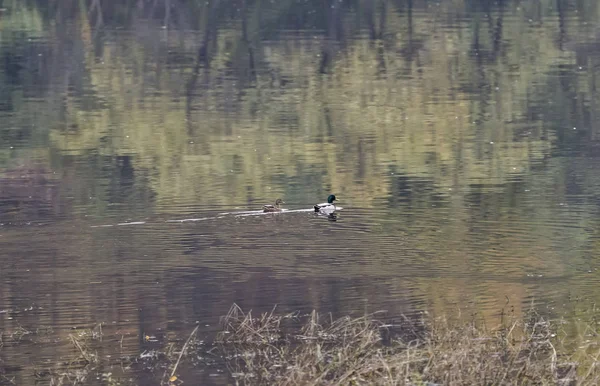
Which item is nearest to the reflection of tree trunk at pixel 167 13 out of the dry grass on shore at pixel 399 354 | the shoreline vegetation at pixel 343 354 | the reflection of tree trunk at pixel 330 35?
the reflection of tree trunk at pixel 330 35

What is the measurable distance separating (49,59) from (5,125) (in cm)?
1345

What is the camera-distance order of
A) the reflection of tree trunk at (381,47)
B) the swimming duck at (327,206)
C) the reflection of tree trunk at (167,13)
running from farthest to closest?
the reflection of tree trunk at (167,13)
the reflection of tree trunk at (381,47)
the swimming duck at (327,206)

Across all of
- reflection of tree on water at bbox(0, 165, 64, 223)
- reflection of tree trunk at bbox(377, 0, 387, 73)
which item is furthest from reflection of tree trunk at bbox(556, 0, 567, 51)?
reflection of tree on water at bbox(0, 165, 64, 223)

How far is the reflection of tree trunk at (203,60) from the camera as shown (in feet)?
111

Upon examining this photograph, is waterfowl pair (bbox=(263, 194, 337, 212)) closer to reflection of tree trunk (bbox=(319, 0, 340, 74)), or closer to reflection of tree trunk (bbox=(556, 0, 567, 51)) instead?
reflection of tree trunk (bbox=(319, 0, 340, 74))

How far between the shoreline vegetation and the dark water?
0.33m

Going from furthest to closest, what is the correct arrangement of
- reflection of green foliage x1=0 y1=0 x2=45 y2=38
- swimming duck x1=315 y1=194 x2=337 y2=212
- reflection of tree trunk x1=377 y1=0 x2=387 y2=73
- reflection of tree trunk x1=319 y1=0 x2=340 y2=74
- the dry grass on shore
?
1. reflection of green foliage x1=0 y1=0 x2=45 y2=38
2. reflection of tree trunk x1=319 y1=0 x2=340 y2=74
3. reflection of tree trunk x1=377 y1=0 x2=387 y2=73
4. swimming duck x1=315 y1=194 x2=337 y2=212
5. the dry grass on shore

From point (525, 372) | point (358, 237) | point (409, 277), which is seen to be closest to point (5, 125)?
point (358, 237)

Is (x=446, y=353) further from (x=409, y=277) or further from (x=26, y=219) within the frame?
(x=26, y=219)

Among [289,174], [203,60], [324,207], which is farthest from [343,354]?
[203,60]

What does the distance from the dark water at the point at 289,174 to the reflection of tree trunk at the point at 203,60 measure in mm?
194

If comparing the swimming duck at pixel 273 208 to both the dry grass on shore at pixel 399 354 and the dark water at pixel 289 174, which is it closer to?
the dark water at pixel 289 174

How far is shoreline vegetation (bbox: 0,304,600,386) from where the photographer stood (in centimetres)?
1098

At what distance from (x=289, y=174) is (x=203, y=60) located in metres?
19.3
